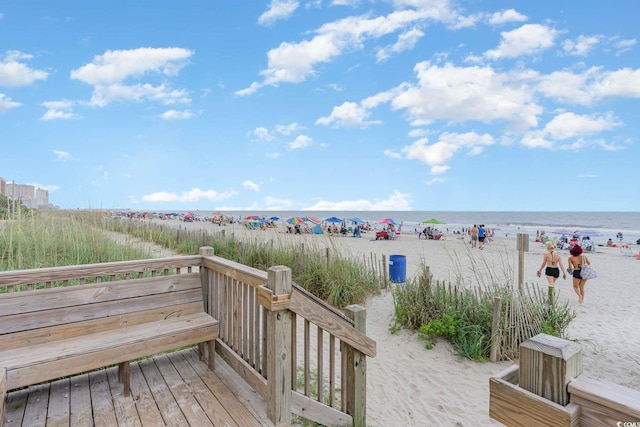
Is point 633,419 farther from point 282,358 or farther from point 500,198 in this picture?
point 500,198

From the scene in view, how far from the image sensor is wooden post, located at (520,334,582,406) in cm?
78

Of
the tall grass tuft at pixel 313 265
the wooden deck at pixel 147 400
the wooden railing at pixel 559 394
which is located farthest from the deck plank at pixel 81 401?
the tall grass tuft at pixel 313 265

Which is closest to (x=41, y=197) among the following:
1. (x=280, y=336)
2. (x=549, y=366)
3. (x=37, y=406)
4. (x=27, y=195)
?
(x=27, y=195)

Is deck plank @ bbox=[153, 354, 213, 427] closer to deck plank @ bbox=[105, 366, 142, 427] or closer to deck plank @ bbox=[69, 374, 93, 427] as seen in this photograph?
deck plank @ bbox=[105, 366, 142, 427]

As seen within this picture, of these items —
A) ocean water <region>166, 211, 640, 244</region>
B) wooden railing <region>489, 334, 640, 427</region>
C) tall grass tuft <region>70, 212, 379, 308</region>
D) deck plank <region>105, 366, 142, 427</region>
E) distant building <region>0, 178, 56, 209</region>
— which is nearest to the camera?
wooden railing <region>489, 334, 640, 427</region>

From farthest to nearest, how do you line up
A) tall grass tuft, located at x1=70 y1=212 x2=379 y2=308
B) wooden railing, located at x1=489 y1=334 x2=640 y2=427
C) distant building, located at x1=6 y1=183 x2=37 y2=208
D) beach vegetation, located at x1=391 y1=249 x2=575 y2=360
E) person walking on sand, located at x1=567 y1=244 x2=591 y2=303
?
distant building, located at x1=6 y1=183 x2=37 y2=208 → person walking on sand, located at x1=567 y1=244 x2=591 y2=303 → tall grass tuft, located at x1=70 y1=212 x2=379 y2=308 → beach vegetation, located at x1=391 y1=249 x2=575 y2=360 → wooden railing, located at x1=489 y1=334 x2=640 y2=427

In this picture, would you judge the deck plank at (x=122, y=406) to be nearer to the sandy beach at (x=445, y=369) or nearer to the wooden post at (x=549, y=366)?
the sandy beach at (x=445, y=369)

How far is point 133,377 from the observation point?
295 cm

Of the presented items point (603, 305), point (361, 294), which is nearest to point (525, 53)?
point (603, 305)

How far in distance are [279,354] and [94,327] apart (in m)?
1.67

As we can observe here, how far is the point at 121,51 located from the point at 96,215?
522 cm

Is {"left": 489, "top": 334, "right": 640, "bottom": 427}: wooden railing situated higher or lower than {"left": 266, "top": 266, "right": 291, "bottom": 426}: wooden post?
higher

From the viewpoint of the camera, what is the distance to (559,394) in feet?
2.57

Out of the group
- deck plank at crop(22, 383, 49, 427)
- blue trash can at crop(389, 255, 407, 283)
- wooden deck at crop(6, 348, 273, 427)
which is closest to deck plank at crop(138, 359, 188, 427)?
wooden deck at crop(6, 348, 273, 427)
